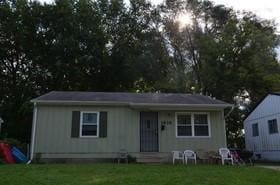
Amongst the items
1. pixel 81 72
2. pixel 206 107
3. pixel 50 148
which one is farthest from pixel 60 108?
pixel 81 72

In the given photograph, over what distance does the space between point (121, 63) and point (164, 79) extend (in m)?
3.82

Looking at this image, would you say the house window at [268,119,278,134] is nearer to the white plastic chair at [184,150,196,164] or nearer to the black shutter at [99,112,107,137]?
the white plastic chair at [184,150,196,164]

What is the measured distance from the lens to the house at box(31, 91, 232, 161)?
1298 centimetres

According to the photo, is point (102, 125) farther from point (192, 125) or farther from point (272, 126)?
point (272, 126)

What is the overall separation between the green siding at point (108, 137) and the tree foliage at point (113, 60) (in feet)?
34.1

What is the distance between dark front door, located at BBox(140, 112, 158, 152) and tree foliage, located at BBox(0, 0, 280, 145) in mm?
11658

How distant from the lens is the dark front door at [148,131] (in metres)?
13.6

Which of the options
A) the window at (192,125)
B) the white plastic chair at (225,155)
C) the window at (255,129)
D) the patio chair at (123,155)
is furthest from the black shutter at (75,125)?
the window at (255,129)

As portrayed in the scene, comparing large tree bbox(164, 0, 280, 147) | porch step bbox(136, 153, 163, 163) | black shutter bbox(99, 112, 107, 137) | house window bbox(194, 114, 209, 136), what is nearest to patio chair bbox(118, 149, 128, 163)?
porch step bbox(136, 153, 163, 163)

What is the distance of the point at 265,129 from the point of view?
17.4 m

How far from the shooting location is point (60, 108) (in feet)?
43.3

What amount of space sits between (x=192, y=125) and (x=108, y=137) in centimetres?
367

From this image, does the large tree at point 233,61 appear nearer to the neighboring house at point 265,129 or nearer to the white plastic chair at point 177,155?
the neighboring house at point 265,129

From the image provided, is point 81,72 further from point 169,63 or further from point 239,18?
point 239,18
